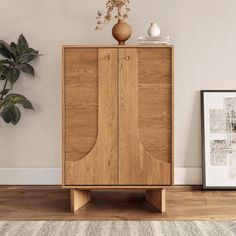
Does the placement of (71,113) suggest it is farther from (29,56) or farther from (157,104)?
(29,56)

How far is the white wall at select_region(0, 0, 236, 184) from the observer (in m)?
3.35

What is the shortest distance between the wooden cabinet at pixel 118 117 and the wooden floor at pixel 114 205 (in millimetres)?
153

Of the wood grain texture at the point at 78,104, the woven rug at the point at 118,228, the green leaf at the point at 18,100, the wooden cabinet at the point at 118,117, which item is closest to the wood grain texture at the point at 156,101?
the wooden cabinet at the point at 118,117

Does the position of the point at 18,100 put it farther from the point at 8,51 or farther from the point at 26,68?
the point at 8,51

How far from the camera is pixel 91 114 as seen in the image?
2617 millimetres

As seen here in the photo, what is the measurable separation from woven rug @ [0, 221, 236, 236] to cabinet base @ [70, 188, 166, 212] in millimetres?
243

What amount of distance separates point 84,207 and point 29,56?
1.25 m

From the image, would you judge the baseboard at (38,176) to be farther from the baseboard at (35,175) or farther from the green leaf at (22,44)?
the green leaf at (22,44)

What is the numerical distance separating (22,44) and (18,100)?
42cm

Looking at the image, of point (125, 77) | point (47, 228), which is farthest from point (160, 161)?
point (47, 228)

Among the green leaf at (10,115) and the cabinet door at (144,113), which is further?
the green leaf at (10,115)

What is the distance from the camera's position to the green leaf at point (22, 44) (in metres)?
3.21

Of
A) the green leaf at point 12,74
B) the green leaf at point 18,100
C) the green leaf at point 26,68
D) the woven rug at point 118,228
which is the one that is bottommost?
the woven rug at point 118,228

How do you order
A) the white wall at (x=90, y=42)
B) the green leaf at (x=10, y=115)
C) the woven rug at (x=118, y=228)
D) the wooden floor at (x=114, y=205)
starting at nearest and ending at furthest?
1. the woven rug at (x=118, y=228)
2. the wooden floor at (x=114, y=205)
3. the green leaf at (x=10, y=115)
4. the white wall at (x=90, y=42)
